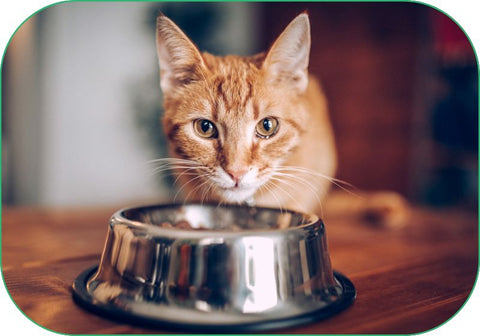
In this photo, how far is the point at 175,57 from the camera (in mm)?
1201

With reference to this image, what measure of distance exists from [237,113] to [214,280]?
0.49 m

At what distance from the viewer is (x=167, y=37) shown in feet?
3.76

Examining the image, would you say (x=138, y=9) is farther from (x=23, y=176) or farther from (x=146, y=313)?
(x=146, y=313)

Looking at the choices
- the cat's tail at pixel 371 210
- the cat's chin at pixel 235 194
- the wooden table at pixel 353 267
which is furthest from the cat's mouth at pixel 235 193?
the cat's tail at pixel 371 210

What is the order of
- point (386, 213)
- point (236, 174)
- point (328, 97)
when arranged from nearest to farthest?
point (236, 174), point (386, 213), point (328, 97)

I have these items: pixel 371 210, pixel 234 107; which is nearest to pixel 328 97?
pixel 371 210

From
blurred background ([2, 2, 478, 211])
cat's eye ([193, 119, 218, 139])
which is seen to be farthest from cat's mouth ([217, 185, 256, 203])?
blurred background ([2, 2, 478, 211])

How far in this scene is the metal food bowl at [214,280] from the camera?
720mm

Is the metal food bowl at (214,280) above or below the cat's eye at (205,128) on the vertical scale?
below

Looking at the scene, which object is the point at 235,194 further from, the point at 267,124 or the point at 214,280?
the point at 214,280

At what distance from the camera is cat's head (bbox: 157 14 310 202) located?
1101mm

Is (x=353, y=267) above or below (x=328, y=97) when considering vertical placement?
below

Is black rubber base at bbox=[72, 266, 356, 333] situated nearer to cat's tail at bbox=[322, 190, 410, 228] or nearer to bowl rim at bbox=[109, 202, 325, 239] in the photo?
bowl rim at bbox=[109, 202, 325, 239]

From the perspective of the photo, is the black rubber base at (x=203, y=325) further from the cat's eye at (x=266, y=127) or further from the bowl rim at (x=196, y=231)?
the cat's eye at (x=266, y=127)
